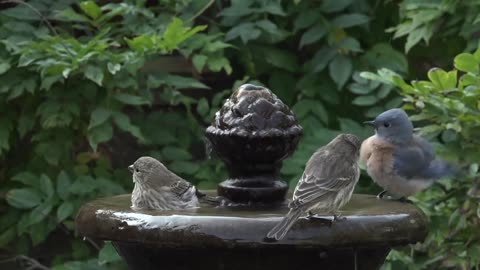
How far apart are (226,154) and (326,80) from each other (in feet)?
6.51

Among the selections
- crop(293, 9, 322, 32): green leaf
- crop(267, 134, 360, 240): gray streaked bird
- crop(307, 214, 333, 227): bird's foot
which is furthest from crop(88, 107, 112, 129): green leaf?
crop(307, 214, 333, 227): bird's foot

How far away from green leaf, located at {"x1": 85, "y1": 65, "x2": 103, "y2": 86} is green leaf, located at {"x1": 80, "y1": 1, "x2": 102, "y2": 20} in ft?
0.98

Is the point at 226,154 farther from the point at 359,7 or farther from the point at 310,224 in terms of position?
the point at 359,7

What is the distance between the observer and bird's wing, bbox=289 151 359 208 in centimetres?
233

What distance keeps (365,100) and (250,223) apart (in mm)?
2107

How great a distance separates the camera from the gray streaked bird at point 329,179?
90.0 inches

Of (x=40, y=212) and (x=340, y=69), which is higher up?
(x=340, y=69)

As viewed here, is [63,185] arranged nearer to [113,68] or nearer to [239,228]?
[113,68]

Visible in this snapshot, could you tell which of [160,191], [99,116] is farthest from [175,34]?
[160,191]

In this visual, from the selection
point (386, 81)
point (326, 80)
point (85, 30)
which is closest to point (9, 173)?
point (85, 30)

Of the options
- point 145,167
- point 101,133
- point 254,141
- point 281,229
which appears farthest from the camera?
point 101,133

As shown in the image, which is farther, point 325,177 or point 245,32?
point 245,32

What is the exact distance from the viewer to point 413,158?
11.3ft

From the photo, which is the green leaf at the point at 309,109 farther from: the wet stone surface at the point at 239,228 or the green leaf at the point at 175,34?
the wet stone surface at the point at 239,228
